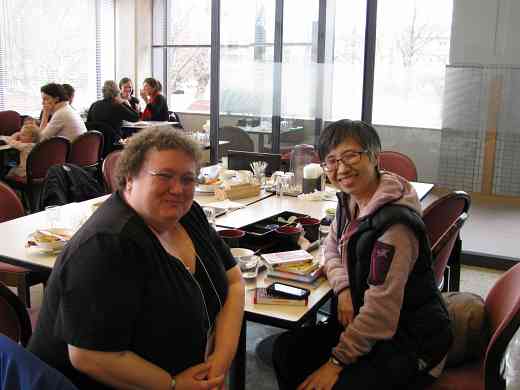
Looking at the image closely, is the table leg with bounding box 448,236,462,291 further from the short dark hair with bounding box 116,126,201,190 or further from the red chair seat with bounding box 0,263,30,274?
the red chair seat with bounding box 0,263,30,274

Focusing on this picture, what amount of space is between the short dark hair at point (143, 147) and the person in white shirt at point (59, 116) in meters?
4.06

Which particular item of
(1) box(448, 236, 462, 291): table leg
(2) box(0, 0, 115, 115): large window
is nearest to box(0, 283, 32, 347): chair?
(1) box(448, 236, 462, 291): table leg

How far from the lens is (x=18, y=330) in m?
1.62

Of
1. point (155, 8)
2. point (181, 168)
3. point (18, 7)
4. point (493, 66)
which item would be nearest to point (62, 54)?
point (18, 7)

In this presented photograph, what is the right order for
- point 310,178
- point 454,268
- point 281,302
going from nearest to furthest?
point 281,302 → point 454,268 → point 310,178

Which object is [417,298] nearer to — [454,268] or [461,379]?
[461,379]

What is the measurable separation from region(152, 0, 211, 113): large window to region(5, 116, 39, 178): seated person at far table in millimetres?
3693

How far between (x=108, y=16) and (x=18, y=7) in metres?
1.73

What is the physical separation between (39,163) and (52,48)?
11.2 feet

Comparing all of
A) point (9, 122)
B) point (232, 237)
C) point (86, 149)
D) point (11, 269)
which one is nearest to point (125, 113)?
point (9, 122)

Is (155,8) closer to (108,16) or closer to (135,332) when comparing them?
(108,16)

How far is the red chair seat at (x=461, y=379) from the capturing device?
5.47ft

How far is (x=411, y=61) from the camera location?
428 centimetres

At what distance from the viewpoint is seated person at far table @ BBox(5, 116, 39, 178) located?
494 centimetres
